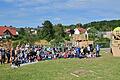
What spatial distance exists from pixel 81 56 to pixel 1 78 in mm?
17676

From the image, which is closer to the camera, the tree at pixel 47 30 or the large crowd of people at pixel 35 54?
the large crowd of people at pixel 35 54

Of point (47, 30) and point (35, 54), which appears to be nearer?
point (35, 54)

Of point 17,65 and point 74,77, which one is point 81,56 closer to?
point 17,65

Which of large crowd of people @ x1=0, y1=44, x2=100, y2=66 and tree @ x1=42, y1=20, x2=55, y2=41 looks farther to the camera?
tree @ x1=42, y1=20, x2=55, y2=41

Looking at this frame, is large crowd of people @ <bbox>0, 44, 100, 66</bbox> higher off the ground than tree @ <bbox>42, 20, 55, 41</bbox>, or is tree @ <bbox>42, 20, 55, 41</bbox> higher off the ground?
tree @ <bbox>42, 20, 55, 41</bbox>

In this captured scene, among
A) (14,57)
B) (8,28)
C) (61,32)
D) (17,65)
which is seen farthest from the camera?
(8,28)

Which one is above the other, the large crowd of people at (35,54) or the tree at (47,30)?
the tree at (47,30)

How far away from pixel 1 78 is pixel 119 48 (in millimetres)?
19939

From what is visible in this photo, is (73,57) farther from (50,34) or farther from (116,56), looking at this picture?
(50,34)

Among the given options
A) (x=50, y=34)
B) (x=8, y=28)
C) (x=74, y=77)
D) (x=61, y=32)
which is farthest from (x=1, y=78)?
(x=8, y=28)

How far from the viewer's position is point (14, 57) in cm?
3094

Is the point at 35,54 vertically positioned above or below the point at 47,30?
below

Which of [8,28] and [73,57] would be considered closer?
[73,57]

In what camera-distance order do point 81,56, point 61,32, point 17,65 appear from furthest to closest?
point 61,32 → point 81,56 → point 17,65
